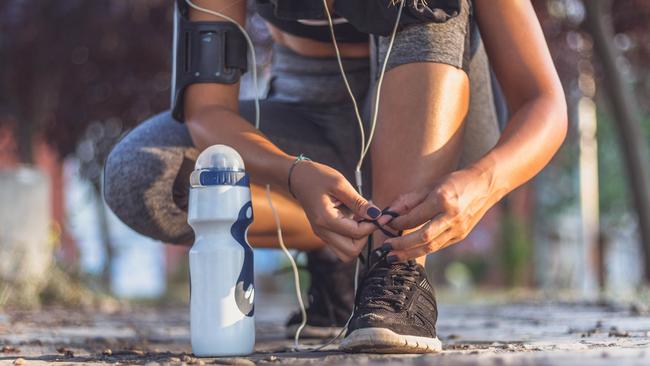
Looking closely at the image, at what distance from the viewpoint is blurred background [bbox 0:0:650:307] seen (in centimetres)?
622

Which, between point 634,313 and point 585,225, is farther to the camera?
point 585,225

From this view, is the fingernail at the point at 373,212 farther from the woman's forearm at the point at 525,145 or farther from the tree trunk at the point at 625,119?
the tree trunk at the point at 625,119

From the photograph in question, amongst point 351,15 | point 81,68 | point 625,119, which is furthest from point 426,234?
point 81,68

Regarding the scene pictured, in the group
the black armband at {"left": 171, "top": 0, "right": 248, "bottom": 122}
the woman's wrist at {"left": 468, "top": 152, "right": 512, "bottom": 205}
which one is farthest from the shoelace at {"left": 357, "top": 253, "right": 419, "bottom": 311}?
the black armband at {"left": 171, "top": 0, "right": 248, "bottom": 122}

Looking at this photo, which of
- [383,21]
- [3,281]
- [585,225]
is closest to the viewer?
[383,21]

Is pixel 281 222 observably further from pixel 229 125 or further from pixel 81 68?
pixel 81 68

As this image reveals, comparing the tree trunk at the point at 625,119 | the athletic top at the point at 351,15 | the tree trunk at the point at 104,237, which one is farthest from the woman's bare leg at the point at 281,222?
the tree trunk at the point at 104,237

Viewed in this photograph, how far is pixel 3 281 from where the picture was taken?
Answer: 18.5ft

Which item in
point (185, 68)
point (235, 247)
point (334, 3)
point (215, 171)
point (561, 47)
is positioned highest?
point (561, 47)

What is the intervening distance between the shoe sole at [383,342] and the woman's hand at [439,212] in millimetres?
170

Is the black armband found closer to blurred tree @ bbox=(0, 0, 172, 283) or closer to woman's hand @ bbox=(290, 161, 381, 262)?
woman's hand @ bbox=(290, 161, 381, 262)

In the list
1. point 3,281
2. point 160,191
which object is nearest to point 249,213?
point 160,191

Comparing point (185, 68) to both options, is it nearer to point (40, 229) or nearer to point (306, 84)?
point (306, 84)

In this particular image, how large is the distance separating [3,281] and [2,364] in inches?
155
